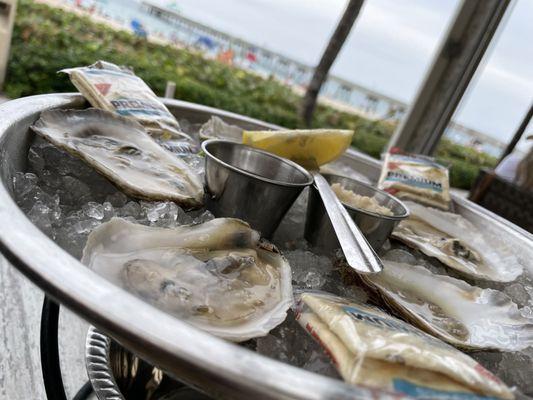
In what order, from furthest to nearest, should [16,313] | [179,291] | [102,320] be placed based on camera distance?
[16,313]
[179,291]
[102,320]

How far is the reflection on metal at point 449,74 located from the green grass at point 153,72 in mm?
1134

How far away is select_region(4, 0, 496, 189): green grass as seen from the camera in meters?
4.15

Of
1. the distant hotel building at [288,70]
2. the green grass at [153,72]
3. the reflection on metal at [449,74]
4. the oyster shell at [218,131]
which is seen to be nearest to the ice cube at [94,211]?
the oyster shell at [218,131]

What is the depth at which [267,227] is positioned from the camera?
81 centimetres

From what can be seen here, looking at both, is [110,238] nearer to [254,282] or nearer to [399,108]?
[254,282]

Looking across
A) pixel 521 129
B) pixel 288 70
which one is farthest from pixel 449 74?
pixel 288 70

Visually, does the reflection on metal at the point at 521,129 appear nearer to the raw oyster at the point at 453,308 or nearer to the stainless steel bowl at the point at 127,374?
the raw oyster at the point at 453,308

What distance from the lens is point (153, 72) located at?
4723 mm

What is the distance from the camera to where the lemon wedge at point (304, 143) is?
1.07 metres

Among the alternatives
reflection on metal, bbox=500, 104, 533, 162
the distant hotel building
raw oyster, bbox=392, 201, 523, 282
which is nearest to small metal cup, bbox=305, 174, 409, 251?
raw oyster, bbox=392, 201, 523, 282

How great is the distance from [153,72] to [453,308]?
4.55 metres

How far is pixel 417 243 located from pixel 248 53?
25.7 feet

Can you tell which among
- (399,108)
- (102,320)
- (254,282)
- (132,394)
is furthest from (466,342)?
(399,108)

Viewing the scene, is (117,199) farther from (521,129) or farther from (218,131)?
(521,129)
